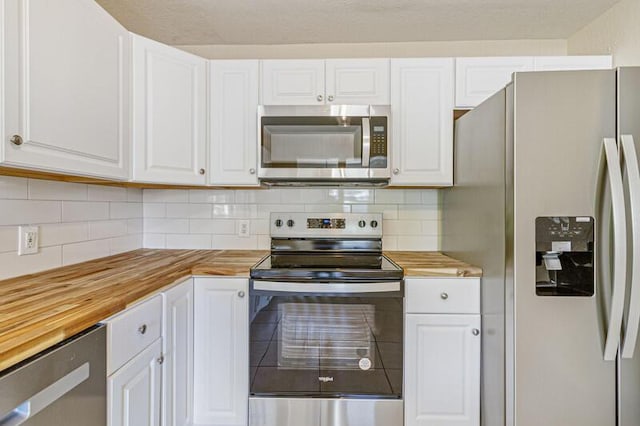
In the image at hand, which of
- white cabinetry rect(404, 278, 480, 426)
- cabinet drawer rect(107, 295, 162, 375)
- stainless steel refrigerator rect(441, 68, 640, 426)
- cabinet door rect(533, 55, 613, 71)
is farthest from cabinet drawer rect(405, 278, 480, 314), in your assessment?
cabinet door rect(533, 55, 613, 71)

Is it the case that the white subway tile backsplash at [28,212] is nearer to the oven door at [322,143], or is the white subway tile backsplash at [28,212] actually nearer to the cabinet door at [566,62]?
the oven door at [322,143]

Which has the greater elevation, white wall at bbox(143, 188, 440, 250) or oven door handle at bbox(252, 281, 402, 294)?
white wall at bbox(143, 188, 440, 250)

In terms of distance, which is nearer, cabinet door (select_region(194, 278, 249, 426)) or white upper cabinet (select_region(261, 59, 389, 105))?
cabinet door (select_region(194, 278, 249, 426))

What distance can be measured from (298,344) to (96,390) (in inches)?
35.7

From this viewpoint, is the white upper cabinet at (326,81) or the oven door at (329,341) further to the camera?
the white upper cabinet at (326,81)

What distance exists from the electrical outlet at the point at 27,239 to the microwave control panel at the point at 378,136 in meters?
1.61

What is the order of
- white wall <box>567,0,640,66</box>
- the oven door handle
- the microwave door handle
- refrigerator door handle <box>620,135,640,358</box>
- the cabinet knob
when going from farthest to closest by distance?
the microwave door handle → white wall <box>567,0,640,66</box> → the oven door handle → refrigerator door handle <box>620,135,640,358</box> → the cabinet knob

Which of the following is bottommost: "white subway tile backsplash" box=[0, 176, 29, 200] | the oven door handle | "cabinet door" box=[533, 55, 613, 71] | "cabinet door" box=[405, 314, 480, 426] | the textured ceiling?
"cabinet door" box=[405, 314, 480, 426]

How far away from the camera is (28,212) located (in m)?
1.47

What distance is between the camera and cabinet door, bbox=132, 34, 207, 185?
1.72 m

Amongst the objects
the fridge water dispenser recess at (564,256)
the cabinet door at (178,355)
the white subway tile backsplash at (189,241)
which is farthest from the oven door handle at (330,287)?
the white subway tile backsplash at (189,241)

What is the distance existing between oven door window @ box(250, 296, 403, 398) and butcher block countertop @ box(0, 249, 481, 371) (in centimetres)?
25

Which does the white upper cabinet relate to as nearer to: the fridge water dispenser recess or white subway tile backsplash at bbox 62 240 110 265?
the fridge water dispenser recess

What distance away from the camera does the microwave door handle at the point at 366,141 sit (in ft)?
6.35
